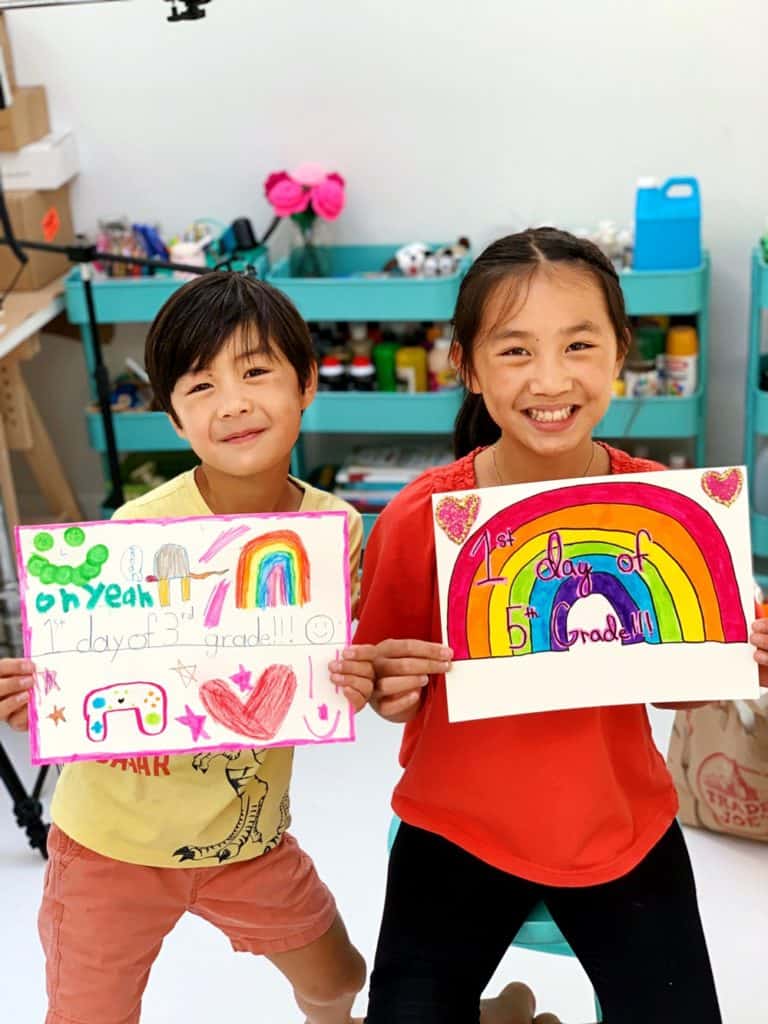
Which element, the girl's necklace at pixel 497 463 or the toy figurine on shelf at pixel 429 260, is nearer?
the girl's necklace at pixel 497 463

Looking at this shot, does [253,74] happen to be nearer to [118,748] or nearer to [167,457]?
[167,457]

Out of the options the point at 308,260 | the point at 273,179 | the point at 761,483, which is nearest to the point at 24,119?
the point at 273,179

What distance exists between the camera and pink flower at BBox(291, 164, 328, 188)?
10.1 ft

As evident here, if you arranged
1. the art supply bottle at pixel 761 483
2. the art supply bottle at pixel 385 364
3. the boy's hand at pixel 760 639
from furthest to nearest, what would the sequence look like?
1. the art supply bottle at pixel 385 364
2. the art supply bottle at pixel 761 483
3. the boy's hand at pixel 760 639

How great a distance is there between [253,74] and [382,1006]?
2381 millimetres

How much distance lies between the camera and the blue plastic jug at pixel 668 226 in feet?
9.38

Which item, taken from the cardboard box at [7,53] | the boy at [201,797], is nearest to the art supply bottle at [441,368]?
the cardboard box at [7,53]

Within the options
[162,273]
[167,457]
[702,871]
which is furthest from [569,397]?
[167,457]

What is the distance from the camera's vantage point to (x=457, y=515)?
1.32 metres

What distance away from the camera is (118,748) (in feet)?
4.40

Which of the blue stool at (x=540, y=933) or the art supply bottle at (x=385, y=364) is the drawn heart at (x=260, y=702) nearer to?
the blue stool at (x=540, y=933)

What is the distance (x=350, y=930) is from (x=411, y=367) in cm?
141

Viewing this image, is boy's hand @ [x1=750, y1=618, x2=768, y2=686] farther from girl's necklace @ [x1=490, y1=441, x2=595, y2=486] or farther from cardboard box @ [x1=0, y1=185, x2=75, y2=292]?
cardboard box @ [x1=0, y1=185, x2=75, y2=292]

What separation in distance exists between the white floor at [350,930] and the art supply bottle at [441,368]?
3.27ft
